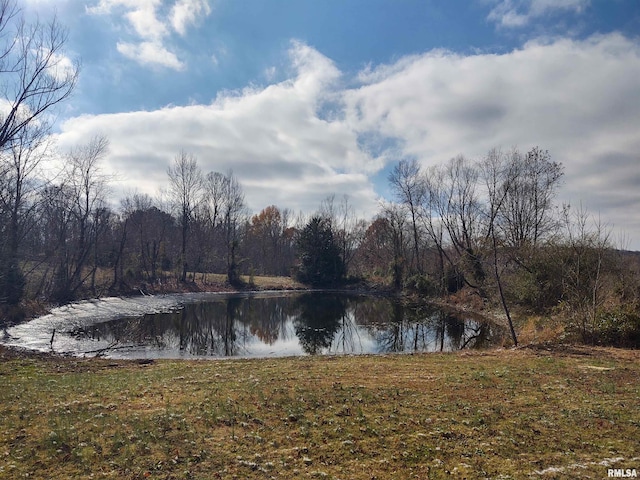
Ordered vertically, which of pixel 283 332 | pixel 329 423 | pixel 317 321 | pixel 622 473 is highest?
pixel 622 473

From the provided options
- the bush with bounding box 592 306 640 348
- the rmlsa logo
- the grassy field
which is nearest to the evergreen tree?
the bush with bounding box 592 306 640 348

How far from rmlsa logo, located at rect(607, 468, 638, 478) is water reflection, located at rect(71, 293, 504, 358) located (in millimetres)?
14860

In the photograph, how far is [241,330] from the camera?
27031mm

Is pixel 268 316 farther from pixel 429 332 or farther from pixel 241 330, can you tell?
pixel 429 332

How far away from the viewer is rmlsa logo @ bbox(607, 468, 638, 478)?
5157 millimetres

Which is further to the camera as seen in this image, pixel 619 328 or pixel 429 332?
pixel 429 332

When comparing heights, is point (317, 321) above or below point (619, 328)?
below

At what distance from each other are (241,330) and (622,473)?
78.5 feet

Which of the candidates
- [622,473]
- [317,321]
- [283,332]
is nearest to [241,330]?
[283,332]

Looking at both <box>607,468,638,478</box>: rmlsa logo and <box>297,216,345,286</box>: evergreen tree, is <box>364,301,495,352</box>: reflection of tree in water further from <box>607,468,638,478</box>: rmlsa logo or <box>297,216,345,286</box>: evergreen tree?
<box>297,216,345,286</box>: evergreen tree

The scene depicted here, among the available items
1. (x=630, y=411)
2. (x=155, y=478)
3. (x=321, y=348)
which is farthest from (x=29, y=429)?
(x=321, y=348)

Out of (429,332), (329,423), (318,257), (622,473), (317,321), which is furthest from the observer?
(318,257)

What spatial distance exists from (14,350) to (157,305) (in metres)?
21.0

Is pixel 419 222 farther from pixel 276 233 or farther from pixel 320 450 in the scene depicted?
pixel 320 450
